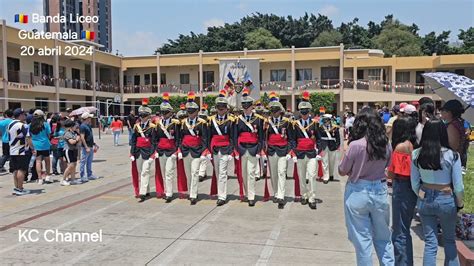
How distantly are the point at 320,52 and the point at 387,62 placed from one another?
6869 mm

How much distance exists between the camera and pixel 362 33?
65.8 m

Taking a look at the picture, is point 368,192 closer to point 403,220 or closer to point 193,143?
point 403,220

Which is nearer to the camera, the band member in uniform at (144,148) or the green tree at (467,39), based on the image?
the band member in uniform at (144,148)

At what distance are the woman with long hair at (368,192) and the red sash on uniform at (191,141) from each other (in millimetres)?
4807

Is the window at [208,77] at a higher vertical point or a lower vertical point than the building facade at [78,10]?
lower

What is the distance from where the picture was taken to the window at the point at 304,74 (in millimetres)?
45344

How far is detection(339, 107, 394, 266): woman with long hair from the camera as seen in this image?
420 centimetres

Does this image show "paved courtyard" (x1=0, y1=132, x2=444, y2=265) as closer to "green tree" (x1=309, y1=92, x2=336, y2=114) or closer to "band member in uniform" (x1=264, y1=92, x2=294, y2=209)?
"band member in uniform" (x1=264, y1=92, x2=294, y2=209)

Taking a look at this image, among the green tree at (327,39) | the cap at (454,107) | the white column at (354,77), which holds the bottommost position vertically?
the cap at (454,107)

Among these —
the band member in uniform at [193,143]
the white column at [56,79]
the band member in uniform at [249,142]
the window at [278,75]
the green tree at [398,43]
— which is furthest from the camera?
the green tree at [398,43]

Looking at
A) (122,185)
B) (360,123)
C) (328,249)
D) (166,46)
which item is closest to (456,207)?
(360,123)

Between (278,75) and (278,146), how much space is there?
3865cm

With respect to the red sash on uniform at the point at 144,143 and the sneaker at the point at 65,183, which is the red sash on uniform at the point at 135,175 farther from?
the sneaker at the point at 65,183

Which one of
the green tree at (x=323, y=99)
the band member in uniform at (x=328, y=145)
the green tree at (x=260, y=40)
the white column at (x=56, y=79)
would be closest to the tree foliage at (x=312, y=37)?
the green tree at (x=260, y=40)
